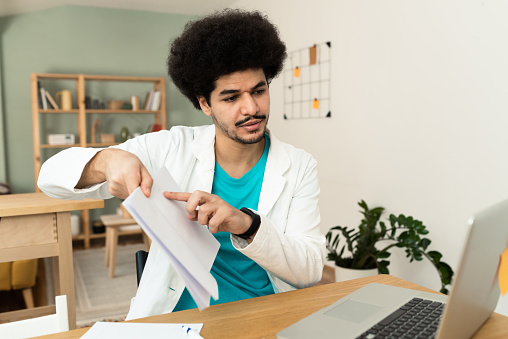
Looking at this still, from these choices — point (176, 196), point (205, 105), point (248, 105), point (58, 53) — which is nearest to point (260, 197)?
point (248, 105)

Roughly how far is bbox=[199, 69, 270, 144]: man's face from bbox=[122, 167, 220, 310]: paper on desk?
436 mm

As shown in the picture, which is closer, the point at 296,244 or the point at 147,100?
the point at 296,244

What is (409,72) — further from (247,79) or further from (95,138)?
(95,138)

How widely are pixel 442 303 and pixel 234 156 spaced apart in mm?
767

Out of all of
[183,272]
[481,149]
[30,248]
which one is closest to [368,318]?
[183,272]

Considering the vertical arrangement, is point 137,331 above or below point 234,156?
below

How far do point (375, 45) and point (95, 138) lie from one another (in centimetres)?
342

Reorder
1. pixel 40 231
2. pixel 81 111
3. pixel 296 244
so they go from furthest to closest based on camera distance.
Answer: pixel 81 111 → pixel 40 231 → pixel 296 244

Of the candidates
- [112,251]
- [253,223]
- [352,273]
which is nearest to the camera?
[253,223]

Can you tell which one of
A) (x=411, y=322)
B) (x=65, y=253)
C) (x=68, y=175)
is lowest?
(x=65, y=253)

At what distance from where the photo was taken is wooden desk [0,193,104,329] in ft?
6.10

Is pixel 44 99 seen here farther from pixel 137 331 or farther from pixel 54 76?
pixel 137 331

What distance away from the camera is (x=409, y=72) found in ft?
9.43

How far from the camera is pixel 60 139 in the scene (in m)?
4.85
